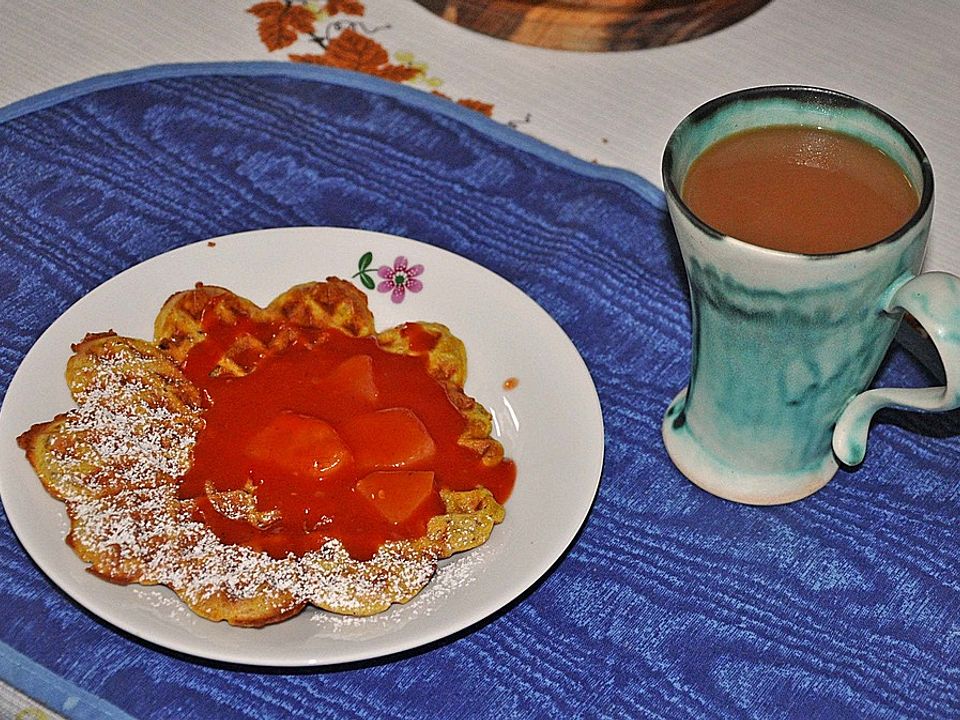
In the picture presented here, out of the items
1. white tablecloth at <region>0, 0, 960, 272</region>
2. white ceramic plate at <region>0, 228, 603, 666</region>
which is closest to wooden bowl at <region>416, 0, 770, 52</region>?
white tablecloth at <region>0, 0, 960, 272</region>

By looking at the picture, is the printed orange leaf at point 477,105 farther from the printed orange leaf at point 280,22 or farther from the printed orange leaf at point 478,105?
the printed orange leaf at point 280,22

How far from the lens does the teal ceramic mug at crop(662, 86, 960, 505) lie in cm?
77

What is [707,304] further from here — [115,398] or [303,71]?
[303,71]

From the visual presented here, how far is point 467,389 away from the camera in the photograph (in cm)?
100

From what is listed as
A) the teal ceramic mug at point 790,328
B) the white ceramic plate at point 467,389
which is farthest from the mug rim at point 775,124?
the white ceramic plate at point 467,389

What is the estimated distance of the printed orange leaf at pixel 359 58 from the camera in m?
1.39

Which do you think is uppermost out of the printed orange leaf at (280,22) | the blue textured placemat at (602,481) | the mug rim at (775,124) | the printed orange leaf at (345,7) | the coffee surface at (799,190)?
the mug rim at (775,124)

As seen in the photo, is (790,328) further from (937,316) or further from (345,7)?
(345,7)

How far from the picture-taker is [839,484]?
3.20 ft

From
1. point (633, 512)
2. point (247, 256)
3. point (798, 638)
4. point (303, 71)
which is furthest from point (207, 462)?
point (303, 71)

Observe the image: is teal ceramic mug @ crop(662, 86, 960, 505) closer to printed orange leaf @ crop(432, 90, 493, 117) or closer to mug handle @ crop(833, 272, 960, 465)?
mug handle @ crop(833, 272, 960, 465)

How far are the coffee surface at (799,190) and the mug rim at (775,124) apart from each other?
0.05 feet

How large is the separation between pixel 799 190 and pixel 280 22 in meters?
0.83

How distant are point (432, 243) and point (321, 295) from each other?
190 millimetres
